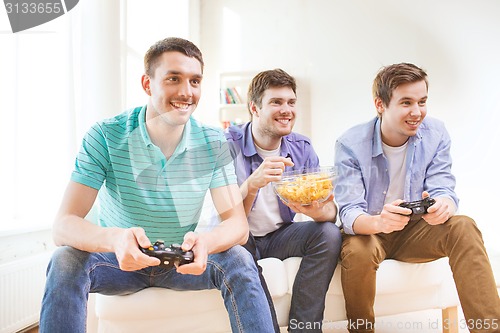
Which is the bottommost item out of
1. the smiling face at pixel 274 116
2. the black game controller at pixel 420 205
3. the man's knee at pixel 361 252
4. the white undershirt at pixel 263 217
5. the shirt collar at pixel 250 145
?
the man's knee at pixel 361 252

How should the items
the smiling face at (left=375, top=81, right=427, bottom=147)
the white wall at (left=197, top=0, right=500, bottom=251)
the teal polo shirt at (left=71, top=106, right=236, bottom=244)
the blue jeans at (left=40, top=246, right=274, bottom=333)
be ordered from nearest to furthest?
the blue jeans at (left=40, top=246, right=274, bottom=333) → the teal polo shirt at (left=71, top=106, right=236, bottom=244) → the smiling face at (left=375, top=81, right=427, bottom=147) → the white wall at (left=197, top=0, right=500, bottom=251)

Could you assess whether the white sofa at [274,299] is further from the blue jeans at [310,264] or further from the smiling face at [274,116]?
the smiling face at [274,116]

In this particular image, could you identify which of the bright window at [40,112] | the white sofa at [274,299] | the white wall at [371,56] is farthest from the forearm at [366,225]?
the white wall at [371,56]

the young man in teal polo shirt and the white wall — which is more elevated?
the white wall

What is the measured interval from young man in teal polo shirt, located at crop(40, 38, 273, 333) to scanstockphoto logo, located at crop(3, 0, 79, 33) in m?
0.87

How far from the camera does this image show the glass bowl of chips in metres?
1.16

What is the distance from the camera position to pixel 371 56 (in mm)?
2842

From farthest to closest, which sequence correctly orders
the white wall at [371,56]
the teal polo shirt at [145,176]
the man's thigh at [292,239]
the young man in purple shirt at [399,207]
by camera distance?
the white wall at [371,56], the man's thigh at [292,239], the young man in purple shirt at [399,207], the teal polo shirt at [145,176]

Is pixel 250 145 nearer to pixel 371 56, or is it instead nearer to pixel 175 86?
pixel 175 86

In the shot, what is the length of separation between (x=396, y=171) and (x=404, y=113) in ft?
0.57

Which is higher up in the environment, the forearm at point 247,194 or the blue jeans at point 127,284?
the forearm at point 247,194

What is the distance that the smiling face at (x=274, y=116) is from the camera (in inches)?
55.6

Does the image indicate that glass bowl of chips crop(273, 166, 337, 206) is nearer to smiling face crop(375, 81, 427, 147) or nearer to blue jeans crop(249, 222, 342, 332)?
blue jeans crop(249, 222, 342, 332)

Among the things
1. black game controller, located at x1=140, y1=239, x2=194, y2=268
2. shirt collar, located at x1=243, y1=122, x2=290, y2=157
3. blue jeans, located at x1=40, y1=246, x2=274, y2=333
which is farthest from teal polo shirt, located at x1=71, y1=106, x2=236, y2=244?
shirt collar, located at x1=243, y1=122, x2=290, y2=157
